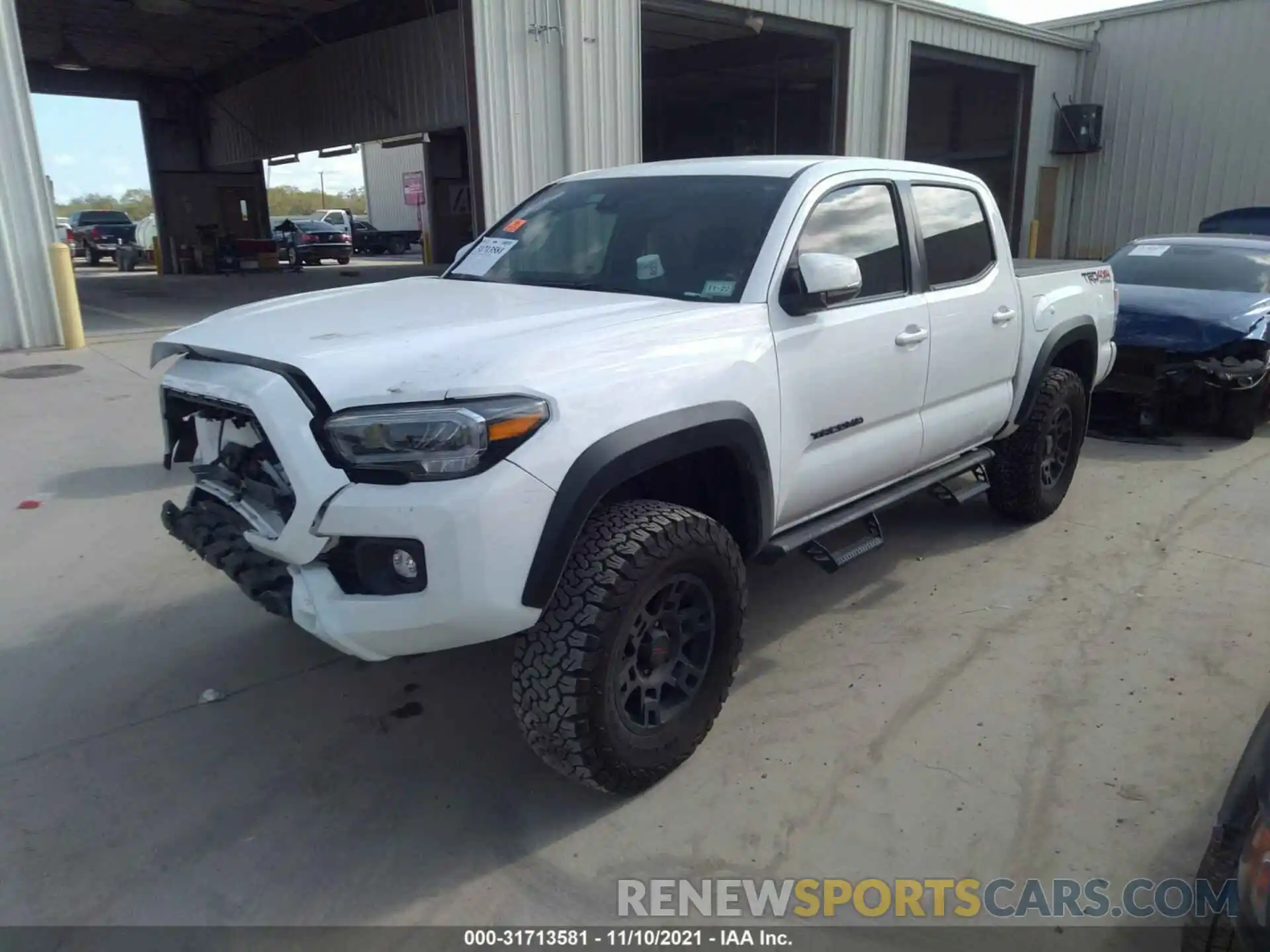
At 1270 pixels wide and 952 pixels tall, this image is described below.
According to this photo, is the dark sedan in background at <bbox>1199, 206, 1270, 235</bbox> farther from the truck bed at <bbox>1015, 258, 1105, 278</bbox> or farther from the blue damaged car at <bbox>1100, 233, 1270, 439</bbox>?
the truck bed at <bbox>1015, 258, 1105, 278</bbox>

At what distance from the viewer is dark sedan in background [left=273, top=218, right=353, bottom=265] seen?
92.0ft

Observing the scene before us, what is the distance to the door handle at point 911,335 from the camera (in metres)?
3.80

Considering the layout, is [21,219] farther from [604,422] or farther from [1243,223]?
[1243,223]

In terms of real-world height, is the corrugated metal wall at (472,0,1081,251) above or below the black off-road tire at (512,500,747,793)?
above

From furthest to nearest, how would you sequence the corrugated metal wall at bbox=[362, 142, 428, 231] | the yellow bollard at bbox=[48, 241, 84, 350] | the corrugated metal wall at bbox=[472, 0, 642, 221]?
the corrugated metal wall at bbox=[362, 142, 428, 231] → the corrugated metal wall at bbox=[472, 0, 642, 221] → the yellow bollard at bbox=[48, 241, 84, 350]

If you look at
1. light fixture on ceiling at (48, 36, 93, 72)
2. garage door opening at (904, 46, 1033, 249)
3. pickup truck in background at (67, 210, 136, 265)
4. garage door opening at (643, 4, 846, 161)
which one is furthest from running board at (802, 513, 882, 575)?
pickup truck in background at (67, 210, 136, 265)

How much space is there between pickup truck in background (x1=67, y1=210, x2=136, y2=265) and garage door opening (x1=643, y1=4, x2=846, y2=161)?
56.3 feet

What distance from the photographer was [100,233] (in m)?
30.3

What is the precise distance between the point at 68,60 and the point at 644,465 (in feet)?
84.2

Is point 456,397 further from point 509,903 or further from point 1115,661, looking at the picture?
point 1115,661

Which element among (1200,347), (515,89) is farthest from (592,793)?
(515,89)

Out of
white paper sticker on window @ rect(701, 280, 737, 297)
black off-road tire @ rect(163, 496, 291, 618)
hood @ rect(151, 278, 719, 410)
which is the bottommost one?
black off-road tire @ rect(163, 496, 291, 618)

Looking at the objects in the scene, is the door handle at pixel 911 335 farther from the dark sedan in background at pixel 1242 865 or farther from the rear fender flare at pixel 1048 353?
the dark sedan in background at pixel 1242 865

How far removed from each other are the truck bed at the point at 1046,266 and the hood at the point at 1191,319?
185 centimetres
